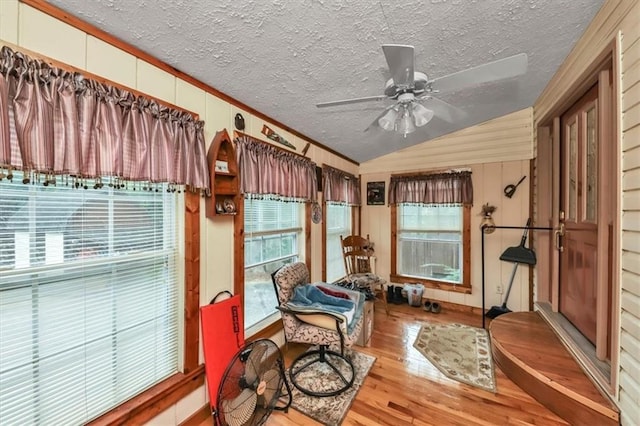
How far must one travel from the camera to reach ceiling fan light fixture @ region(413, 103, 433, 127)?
1.74 m

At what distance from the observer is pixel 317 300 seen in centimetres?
249

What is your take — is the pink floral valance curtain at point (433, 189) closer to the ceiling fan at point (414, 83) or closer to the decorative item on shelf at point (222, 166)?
the ceiling fan at point (414, 83)

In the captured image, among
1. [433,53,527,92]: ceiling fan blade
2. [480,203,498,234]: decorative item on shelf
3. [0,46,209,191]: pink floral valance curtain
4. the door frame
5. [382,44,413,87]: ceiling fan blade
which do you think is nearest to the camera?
[0,46,209,191]: pink floral valance curtain

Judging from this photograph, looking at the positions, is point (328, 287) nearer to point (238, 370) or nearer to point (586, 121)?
point (238, 370)

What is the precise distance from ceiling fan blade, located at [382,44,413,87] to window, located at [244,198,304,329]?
1538 mm

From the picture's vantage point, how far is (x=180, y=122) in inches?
65.3

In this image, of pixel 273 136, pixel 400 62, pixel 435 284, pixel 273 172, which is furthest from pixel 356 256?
pixel 400 62

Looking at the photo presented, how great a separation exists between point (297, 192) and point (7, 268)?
6.85 ft

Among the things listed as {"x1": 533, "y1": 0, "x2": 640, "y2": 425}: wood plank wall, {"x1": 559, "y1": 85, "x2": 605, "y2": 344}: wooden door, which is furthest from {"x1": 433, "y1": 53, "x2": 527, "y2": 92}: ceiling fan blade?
{"x1": 559, "y1": 85, "x2": 605, "y2": 344}: wooden door

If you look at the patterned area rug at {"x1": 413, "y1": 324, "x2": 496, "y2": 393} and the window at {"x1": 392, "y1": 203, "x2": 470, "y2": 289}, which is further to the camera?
the window at {"x1": 392, "y1": 203, "x2": 470, "y2": 289}

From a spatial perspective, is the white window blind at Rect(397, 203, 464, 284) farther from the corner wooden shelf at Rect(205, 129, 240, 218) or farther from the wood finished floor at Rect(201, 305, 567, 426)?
Answer: the corner wooden shelf at Rect(205, 129, 240, 218)

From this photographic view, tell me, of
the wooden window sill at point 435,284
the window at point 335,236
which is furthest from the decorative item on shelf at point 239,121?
the wooden window sill at point 435,284

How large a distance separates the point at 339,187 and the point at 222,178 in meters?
2.06

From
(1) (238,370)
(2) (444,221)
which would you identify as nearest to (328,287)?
(1) (238,370)
